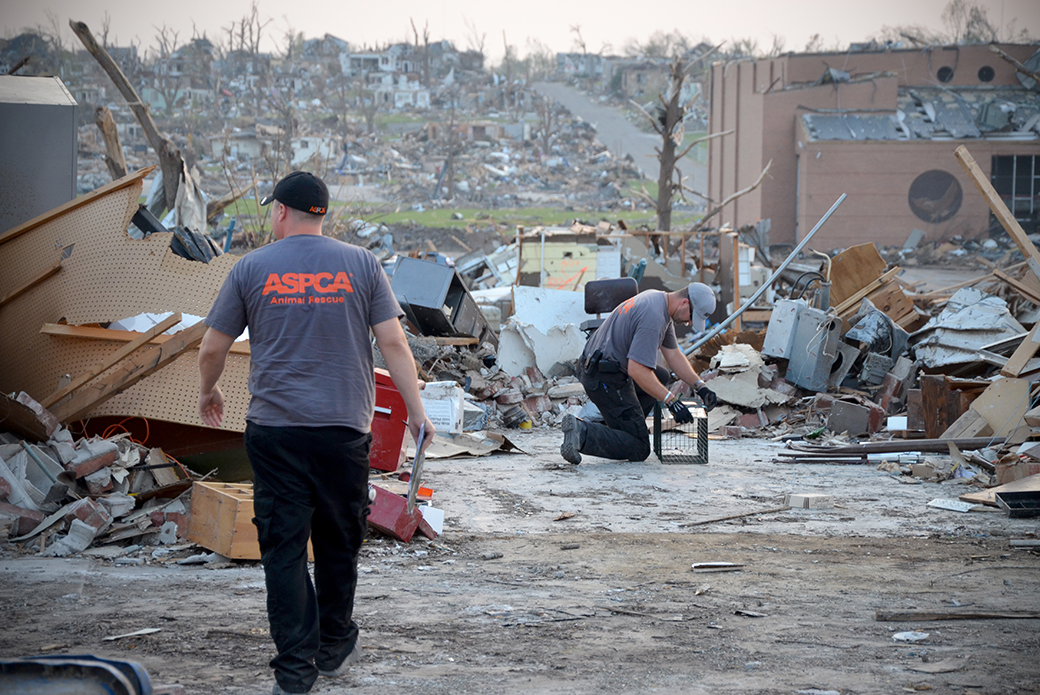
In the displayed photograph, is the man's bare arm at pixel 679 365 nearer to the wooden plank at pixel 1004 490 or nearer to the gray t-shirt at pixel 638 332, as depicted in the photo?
the gray t-shirt at pixel 638 332

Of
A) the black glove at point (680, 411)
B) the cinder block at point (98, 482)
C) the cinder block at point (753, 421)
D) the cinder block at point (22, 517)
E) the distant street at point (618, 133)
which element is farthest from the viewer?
the distant street at point (618, 133)

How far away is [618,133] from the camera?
66.5 metres

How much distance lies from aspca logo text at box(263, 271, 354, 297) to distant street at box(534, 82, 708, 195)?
47363mm

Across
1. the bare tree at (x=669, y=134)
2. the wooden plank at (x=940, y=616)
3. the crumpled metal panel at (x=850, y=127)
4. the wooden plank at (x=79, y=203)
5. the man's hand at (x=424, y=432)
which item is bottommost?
the wooden plank at (x=940, y=616)

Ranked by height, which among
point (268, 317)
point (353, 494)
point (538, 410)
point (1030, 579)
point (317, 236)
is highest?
point (317, 236)

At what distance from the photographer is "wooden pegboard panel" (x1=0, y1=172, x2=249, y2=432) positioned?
6.33 metres

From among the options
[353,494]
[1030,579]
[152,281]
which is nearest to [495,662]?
[353,494]

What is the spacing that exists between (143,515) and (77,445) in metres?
0.79

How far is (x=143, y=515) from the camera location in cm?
544

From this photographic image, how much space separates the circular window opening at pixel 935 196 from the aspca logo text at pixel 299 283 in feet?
108

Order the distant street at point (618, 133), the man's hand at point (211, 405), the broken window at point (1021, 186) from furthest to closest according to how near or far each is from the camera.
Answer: the distant street at point (618, 133) → the broken window at point (1021, 186) → the man's hand at point (211, 405)

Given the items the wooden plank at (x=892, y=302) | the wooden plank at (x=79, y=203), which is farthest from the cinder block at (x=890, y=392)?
the wooden plank at (x=79, y=203)

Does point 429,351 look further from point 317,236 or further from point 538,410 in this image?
point 317,236

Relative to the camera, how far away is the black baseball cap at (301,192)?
3.23 metres
